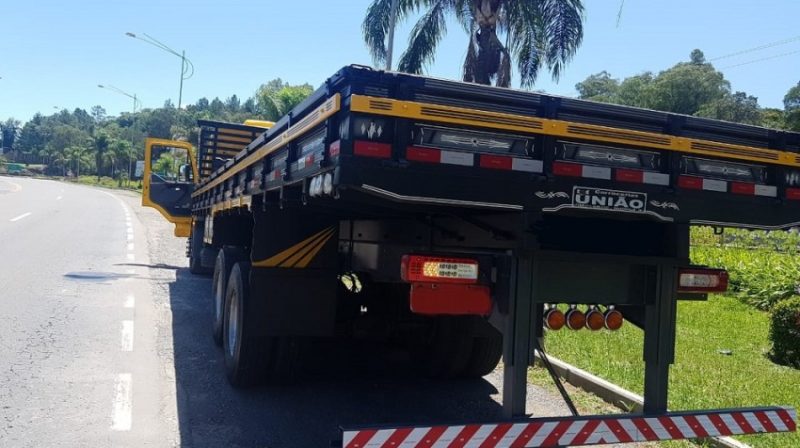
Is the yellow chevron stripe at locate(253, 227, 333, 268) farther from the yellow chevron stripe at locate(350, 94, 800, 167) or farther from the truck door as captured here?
the truck door

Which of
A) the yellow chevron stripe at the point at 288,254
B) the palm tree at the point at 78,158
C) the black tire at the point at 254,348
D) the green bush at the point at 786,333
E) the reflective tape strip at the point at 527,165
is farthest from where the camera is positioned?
the palm tree at the point at 78,158

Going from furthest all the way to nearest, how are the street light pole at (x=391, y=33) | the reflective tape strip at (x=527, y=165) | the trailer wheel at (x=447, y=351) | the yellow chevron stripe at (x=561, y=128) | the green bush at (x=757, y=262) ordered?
the street light pole at (x=391, y=33) → the green bush at (x=757, y=262) → the trailer wheel at (x=447, y=351) → the reflective tape strip at (x=527, y=165) → the yellow chevron stripe at (x=561, y=128)

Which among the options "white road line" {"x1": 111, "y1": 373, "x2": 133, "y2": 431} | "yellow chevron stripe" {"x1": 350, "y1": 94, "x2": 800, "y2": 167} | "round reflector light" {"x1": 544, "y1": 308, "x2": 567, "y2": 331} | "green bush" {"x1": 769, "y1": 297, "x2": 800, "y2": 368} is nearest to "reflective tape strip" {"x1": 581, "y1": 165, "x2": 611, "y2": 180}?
"yellow chevron stripe" {"x1": 350, "y1": 94, "x2": 800, "y2": 167}

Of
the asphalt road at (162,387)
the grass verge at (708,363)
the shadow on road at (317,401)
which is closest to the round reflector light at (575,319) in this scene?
the asphalt road at (162,387)

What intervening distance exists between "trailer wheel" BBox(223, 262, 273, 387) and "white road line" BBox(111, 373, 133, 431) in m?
0.83

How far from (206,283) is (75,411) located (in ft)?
24.4

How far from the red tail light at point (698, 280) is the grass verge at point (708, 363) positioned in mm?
1364

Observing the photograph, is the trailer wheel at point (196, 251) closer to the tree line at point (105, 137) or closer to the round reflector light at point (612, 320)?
the round reflector light at point (612, 320)

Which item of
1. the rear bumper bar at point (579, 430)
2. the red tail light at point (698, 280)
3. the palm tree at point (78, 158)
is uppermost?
the palm tree at point (78, 158)

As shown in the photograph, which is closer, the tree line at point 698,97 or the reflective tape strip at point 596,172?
the reflective tape strip at point 596,172

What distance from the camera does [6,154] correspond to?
157 m

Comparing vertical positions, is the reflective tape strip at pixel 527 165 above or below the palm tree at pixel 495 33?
below

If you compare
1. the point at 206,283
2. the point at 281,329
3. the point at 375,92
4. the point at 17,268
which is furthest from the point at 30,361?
the point at 17,268

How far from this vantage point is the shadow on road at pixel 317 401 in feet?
16.4
